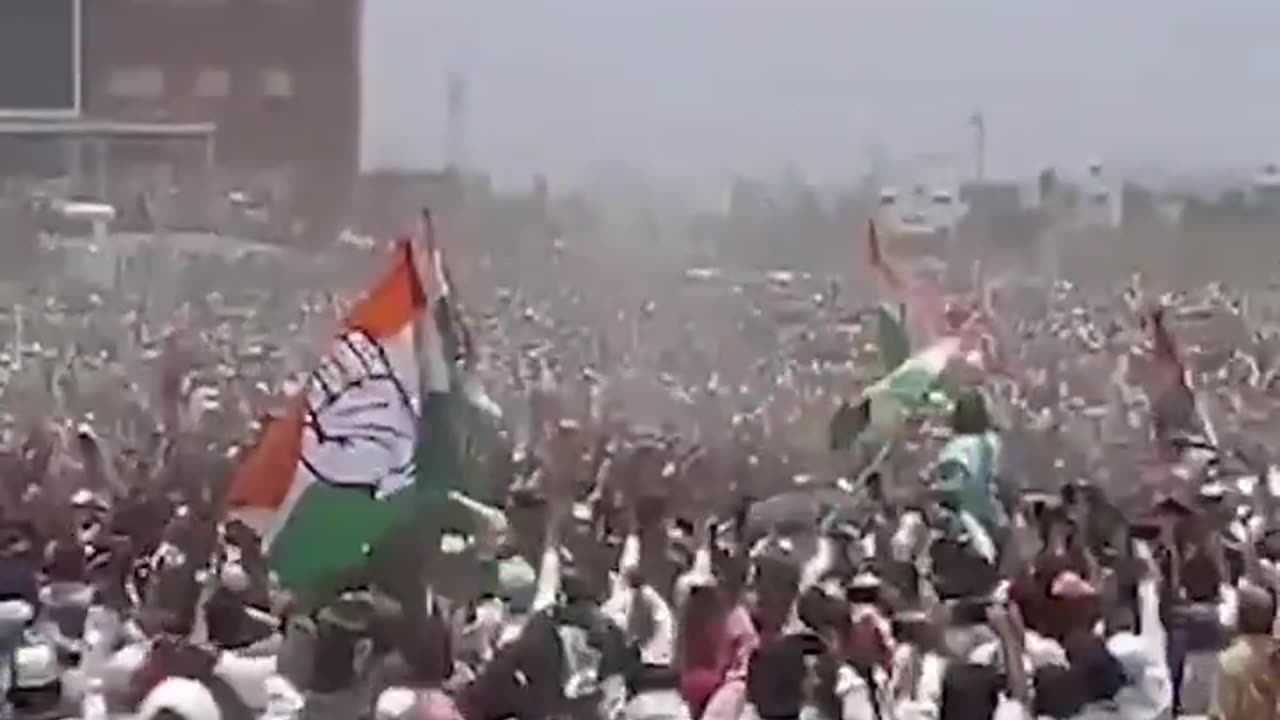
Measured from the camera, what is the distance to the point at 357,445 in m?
3.67

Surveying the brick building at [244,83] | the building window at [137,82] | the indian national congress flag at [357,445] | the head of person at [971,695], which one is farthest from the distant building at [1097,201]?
the building window at [137,82]

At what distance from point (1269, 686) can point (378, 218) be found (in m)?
1.71

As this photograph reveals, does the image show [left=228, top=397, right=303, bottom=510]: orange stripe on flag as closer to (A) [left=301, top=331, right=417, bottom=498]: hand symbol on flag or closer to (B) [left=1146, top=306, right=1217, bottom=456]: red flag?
(A) [left=301, top=331, right=417, bottom=498]: hand symbol on flag

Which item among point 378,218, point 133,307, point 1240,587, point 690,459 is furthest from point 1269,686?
point 133,307

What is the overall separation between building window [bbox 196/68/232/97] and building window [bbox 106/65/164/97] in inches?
2.5

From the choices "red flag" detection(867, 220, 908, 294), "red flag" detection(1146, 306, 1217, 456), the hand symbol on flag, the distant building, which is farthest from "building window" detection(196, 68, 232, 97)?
"red flag" detection(1146, 306, 1217, 456)

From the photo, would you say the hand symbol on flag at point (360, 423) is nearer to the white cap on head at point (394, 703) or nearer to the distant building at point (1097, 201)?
the white cap on head at point (394, 703)

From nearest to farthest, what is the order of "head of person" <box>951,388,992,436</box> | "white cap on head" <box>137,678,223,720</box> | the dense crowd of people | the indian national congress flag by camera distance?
"white cap on head" <box>137,678,223,720</box> < the dense crowd of people < the indian national congress flag < "head of person" <box>951,388,992,436</box>

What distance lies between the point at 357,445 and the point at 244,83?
0.68 m

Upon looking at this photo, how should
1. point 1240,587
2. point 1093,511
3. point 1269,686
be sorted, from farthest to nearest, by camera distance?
point 1093,511 → point 1240,587 → point 1269,686

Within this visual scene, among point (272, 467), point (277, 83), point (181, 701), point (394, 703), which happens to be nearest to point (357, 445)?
point (272, 467)

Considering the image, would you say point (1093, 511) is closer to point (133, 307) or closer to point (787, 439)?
point (787, 439)

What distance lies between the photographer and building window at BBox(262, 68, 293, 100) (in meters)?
3.96

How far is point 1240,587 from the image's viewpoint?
337 centimetres
